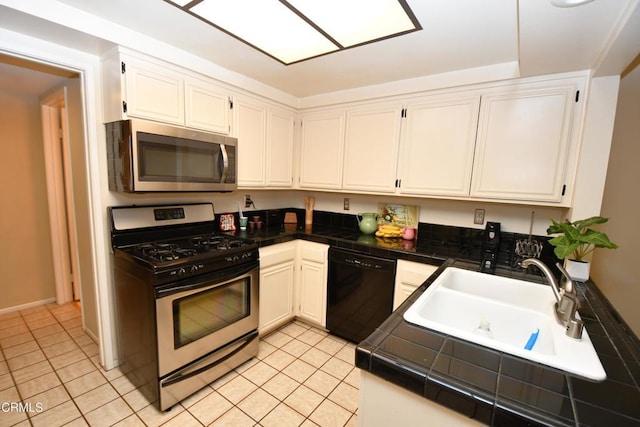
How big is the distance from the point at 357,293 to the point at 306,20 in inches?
76.8

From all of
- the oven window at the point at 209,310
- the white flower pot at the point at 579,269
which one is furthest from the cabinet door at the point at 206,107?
Answer: the white flower pot at the point at 579,269

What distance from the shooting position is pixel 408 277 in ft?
6.81

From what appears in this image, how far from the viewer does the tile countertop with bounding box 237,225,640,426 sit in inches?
25.5

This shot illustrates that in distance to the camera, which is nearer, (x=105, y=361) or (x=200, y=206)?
(x=105, y=361)

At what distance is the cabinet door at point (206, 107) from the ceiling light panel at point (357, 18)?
3.33 feet

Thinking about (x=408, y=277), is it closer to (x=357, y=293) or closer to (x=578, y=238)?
(x=357, y=293)

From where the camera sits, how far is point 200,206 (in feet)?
7.77

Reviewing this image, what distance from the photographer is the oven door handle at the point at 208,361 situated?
168 cm

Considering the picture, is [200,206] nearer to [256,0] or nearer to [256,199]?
[256,199]

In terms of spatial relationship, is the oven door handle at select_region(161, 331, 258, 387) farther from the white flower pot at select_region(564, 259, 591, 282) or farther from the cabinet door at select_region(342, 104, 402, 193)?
the white flower pot at select_region(564, 259, 591, 282)

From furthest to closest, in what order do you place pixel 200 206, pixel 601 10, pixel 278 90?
1. pixel 278 90
2. pixel 200 206
3. pixel 601 10

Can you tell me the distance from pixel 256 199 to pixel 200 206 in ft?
2.34

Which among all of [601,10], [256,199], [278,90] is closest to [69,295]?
[256,199]

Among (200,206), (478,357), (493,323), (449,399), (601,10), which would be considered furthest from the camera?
(200,206)
